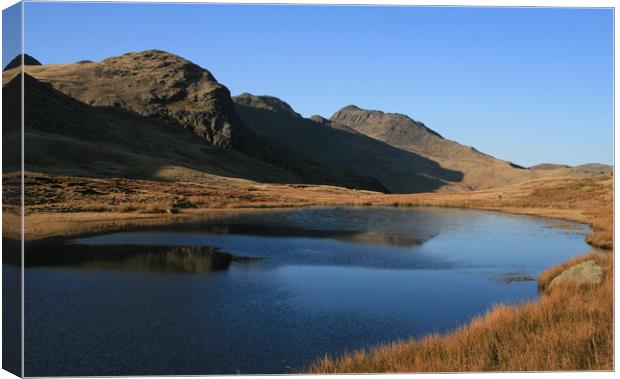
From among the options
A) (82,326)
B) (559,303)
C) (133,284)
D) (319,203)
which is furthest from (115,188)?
(559,303)

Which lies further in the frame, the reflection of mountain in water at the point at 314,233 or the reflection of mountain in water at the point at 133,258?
the reflection of mountain in water at the point at 314,233

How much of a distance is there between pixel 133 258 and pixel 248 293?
31.4 ft

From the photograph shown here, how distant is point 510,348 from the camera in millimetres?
13953

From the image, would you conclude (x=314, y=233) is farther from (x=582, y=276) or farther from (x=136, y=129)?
(x=136, y=129)

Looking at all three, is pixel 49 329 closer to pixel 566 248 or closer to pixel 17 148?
pixel 17 148

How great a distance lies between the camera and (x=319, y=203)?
265 feet

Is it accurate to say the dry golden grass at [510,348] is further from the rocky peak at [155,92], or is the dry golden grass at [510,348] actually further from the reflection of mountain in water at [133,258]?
the rocky peak at [155,92]

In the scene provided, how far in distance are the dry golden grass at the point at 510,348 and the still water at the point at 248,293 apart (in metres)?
1.53

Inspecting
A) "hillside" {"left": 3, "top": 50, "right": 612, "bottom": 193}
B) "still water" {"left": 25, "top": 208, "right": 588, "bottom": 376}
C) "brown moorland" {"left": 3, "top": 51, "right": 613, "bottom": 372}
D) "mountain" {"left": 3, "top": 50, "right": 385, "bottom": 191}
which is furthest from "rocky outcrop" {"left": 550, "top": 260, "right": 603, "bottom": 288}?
"mountain" {"left": 3, "top": 50, "right": 385, "bottom": 191}

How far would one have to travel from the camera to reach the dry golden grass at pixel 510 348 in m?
13.2

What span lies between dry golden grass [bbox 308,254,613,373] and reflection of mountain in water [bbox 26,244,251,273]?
13.6 meters

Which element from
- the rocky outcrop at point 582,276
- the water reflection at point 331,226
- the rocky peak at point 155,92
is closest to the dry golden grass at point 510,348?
the rocky outcrop at point 582,276

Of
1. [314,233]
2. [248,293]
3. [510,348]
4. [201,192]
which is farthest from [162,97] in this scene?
[510,348]

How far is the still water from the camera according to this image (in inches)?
578
